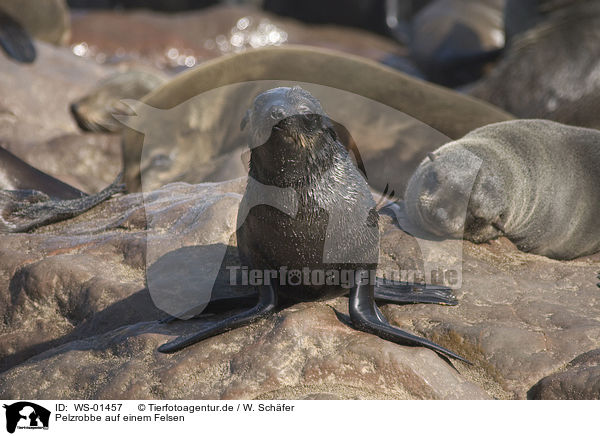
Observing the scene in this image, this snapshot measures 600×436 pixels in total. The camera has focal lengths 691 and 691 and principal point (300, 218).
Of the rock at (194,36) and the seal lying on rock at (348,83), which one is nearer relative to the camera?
the seal lying on rock at (348,83)

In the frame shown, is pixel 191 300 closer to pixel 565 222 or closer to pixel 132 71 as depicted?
pixel 565 222

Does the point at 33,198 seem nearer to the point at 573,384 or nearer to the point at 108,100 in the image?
the point at 573,384

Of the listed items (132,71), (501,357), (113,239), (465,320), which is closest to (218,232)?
(113,239)

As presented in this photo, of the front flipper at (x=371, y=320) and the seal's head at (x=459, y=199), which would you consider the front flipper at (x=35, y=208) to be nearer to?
the seal's head at (x=459, y=199)

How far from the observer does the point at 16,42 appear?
936 cm

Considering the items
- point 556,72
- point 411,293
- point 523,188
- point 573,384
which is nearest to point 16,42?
point 556,72

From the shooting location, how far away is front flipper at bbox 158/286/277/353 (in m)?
2.83

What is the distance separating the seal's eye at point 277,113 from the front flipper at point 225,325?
79cm

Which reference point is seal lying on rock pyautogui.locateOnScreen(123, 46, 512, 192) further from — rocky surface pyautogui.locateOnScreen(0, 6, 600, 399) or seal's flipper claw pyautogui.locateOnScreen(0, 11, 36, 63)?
seal's flipper claw pyautogui.locateOnScreen(0, 11, 36, 63)

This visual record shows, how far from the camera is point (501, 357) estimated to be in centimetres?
293

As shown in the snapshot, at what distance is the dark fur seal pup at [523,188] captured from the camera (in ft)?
14.3
